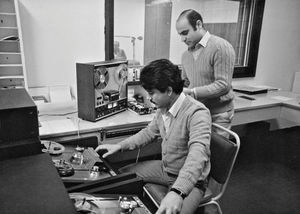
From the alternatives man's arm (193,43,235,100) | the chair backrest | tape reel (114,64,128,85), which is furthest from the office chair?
tape reel (114,64,128,85)

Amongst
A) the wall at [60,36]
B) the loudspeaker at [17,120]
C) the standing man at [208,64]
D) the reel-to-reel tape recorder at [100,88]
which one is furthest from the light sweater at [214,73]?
the loudspeaker at [17,120]

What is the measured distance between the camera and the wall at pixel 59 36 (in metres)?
2.12

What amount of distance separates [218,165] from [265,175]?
4.75 ft

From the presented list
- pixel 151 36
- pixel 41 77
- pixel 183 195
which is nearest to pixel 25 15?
pixel 41 77

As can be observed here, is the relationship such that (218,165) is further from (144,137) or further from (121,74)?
(121,74)

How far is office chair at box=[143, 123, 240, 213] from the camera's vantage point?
4.55 feet

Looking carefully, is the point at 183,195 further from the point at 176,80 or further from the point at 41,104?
the point at 41,104

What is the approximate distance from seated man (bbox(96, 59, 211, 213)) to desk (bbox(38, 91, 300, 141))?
0.38 m

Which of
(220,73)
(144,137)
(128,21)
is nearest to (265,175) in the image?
(220,73)

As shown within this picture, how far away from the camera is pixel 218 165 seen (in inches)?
56.9

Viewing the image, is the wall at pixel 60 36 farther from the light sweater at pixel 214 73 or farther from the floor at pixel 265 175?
the floor at pixel 265 175

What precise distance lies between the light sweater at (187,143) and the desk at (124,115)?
1.26 feet

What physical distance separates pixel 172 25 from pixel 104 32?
0.75 meters

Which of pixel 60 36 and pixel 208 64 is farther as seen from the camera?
pixel 60 36
